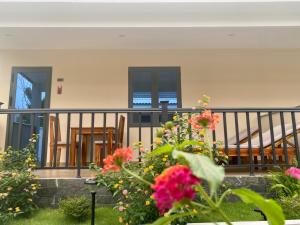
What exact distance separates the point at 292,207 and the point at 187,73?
397 cm

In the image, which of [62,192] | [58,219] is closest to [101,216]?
[58,219]

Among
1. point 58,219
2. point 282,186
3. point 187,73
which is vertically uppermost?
point 187,73

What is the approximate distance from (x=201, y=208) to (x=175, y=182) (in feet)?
0.60

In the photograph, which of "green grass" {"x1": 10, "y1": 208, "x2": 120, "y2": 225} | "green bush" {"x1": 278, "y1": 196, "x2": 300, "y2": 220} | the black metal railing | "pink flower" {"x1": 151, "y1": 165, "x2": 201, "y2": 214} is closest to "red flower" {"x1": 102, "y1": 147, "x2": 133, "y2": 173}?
"pink flower" {"x1": 151, "y1": 165, "x2": 201, "y2": 214}

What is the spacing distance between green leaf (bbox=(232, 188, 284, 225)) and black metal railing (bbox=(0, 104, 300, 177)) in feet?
7.61

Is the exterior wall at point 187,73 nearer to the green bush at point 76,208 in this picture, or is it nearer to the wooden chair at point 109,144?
the wooden chair at point 109,144

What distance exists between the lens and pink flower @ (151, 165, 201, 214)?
496 mm

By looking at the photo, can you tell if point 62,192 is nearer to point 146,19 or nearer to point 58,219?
point 58,219

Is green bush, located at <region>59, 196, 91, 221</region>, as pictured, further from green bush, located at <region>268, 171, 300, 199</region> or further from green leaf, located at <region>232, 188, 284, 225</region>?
green leaf, located at <region>232, 188, 284, 225</region>

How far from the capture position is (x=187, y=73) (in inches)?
235

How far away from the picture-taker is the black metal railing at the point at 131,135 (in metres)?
3.42

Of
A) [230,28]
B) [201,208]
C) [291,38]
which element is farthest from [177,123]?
[291,38]

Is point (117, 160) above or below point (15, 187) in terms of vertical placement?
above

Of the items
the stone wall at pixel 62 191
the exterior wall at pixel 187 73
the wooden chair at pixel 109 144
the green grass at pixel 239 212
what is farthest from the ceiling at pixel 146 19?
the green grass at pixel 239 212
